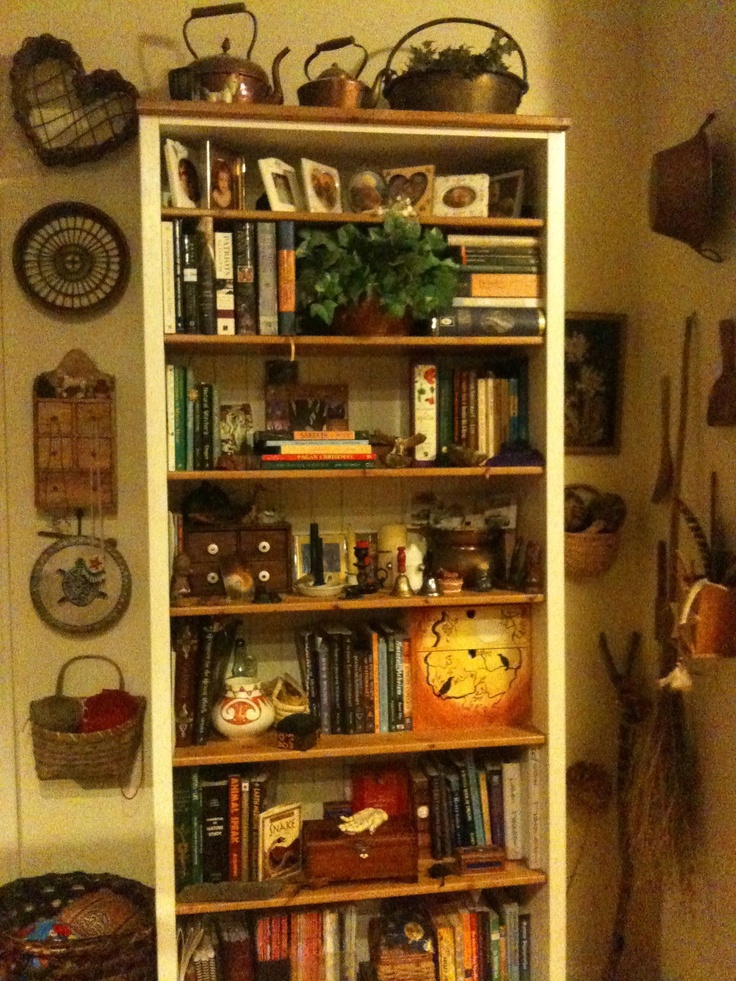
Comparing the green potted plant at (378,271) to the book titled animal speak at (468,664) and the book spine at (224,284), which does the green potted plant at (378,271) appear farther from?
the book titled animal speak at (468,664)

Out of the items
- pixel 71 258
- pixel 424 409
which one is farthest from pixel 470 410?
pixel 71 258

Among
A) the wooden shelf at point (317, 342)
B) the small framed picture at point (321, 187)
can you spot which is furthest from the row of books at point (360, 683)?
the small framed picture at point (321, 187)

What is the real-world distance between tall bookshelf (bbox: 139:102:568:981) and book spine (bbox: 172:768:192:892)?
0.21 feet

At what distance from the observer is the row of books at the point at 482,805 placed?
2.02 metres

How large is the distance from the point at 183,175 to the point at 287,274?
1.06 ft

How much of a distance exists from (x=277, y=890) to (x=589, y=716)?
1002mm

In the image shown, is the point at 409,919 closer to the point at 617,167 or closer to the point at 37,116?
the point at 617,167

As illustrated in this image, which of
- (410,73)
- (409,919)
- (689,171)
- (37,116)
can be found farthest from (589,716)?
(37,116)

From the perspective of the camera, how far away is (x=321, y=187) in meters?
1.96

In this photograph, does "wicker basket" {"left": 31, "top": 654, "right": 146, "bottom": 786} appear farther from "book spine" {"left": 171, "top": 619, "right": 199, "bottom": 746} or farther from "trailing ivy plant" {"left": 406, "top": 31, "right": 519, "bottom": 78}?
"trailing ivy plant" {"left": 406, "top": 31, "right": 519, "bottom": 78}

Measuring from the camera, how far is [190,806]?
75.4 inches

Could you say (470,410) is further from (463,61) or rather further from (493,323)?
(463,61)

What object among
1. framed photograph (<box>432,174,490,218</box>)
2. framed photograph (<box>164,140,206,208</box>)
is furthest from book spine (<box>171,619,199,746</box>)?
framed photograph (<box>432,174,490,218</box>)

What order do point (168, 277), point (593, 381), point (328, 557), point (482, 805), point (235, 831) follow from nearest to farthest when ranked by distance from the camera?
1. point (168, 277)
2. point (235, 831)
3. point (482, 805)
4. point (328, 557)
5. point (593, 381)
